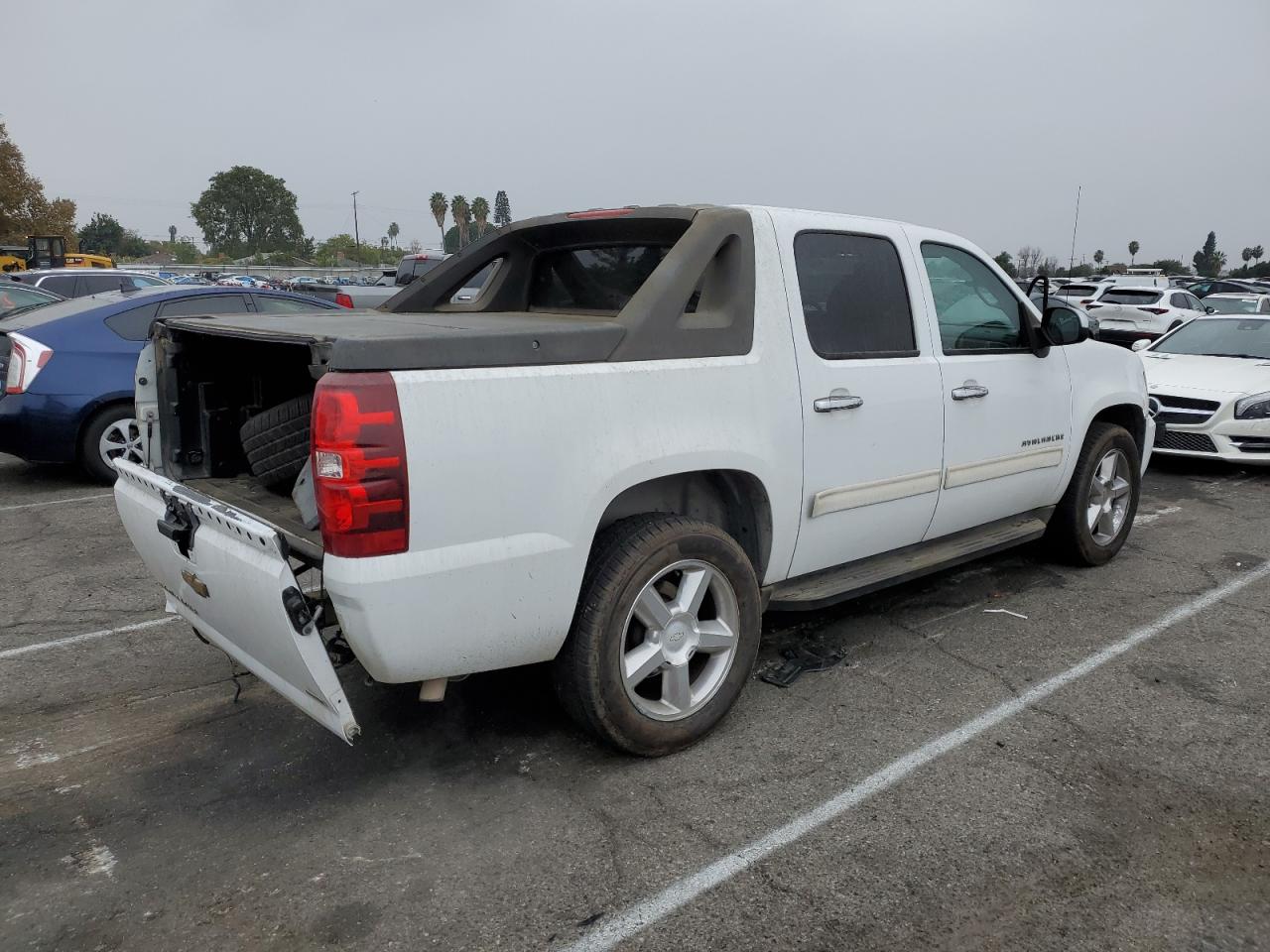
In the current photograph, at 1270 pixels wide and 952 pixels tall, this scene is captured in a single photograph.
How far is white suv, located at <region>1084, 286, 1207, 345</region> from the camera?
54.1ft

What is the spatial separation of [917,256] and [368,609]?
112 inches

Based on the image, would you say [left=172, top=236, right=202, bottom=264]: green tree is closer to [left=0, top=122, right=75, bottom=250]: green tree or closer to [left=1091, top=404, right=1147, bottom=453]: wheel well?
[left=0, top=122, right=75, bottom=250]: green tree

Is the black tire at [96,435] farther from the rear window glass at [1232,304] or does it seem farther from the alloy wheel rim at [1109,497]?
the rear window glass at [1232,304]

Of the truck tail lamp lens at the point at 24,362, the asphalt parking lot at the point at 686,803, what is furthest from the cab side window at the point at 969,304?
the truck tail lamp lens at the point at 24,362

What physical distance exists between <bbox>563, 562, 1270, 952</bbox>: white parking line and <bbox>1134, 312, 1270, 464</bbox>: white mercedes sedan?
4539mm

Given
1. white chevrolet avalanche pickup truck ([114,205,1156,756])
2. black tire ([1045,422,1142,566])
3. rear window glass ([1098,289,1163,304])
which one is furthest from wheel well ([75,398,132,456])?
rear window glass ([1098,289,1163,304])

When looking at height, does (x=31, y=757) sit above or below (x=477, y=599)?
below

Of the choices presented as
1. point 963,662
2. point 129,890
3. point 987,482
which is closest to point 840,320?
point 987,482

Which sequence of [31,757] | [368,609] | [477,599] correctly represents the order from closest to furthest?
[368,609] → [477,599] → [31,757]

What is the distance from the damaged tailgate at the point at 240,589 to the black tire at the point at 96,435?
4677 millimetres

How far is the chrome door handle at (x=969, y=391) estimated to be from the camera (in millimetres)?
4176

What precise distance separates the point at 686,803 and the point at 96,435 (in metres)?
6.41

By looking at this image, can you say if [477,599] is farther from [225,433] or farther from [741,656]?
[225,433]

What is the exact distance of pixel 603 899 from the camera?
8.64 feet
